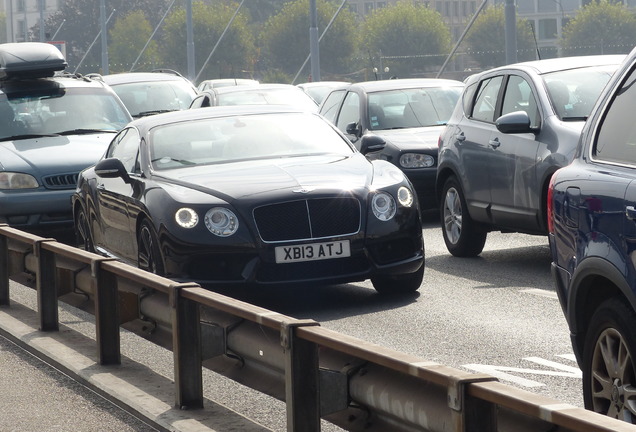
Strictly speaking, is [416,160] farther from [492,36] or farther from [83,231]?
[492,36]

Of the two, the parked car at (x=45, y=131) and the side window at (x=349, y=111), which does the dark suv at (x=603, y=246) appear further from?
the side window at (x=349, y=111)

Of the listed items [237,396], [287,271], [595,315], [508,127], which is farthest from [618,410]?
[508,127]

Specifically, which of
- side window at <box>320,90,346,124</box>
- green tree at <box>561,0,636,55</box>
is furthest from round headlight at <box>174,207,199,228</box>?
green tree at <box>561,0,636,55</box>

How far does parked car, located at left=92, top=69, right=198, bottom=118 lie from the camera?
78.4 feet

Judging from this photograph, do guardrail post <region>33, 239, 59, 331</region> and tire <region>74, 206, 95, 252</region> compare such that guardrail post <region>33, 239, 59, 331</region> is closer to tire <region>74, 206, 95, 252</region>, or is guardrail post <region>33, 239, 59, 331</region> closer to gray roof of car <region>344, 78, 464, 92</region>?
tire <region>74, 206, 95, 252</region>

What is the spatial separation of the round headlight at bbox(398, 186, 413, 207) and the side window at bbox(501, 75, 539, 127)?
75.8 inches

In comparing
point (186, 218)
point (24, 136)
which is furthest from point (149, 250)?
point (24, 136)

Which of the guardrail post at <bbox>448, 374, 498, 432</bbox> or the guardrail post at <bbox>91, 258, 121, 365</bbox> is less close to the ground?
the guardrail post at <bbox>448, 374, 498, 432</bbox>

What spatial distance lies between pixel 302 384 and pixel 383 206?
4.83m

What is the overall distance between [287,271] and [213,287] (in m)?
0.60

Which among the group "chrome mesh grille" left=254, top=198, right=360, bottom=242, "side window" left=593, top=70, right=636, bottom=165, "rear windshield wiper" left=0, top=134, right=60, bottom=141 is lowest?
"rear windshield wiper" left=0, top=134, right=60, bottom=141

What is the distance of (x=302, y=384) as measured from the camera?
5277 millimetres

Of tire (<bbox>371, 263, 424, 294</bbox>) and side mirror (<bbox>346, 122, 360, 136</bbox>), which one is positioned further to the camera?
side mirror (<bbox>346, 122, 360, 136</bbox>)

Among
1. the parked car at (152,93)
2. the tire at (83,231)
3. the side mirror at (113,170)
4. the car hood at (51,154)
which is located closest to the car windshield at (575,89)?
the side mirror at (113,170)
